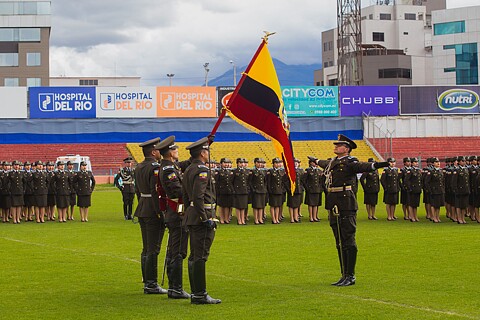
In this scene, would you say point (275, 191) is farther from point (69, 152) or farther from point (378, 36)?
point (378, 36)

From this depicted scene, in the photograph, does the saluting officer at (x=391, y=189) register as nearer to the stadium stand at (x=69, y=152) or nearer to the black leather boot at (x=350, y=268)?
the black leather boot at (x=350, y=268)

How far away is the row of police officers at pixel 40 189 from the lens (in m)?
23.1

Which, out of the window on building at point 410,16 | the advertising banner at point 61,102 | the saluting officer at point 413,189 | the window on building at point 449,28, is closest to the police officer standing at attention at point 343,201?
the saluting officer at point 413,189

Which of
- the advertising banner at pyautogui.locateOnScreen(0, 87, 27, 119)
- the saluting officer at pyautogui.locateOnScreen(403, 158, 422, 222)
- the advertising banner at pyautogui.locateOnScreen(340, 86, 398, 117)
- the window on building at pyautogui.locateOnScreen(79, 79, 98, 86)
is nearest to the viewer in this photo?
the saluting officer at pyautogui.locateOnScreen(403, 158, 422, 222)

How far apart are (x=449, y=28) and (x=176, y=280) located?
7688 centimetres

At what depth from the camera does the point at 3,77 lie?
78.8 metres

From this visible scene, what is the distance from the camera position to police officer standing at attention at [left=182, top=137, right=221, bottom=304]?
9.59 m

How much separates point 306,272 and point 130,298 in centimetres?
303

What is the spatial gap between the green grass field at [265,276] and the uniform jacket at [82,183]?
3.88 meters

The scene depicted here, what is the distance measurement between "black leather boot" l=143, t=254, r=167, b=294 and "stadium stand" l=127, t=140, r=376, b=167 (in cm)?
4225

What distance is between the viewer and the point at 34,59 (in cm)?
7838

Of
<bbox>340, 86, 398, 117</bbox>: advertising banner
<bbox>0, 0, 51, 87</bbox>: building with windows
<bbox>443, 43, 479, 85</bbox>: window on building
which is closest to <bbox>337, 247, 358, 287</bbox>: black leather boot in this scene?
<bbox>340, 86, 398, 117</bbox>: advertising banner

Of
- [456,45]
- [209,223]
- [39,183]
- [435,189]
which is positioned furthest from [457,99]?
[209,223]

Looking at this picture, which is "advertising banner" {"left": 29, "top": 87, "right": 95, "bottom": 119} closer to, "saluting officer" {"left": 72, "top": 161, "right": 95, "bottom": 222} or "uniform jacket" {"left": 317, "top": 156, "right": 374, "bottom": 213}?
"saluting officer" {"left": 72, "top": 161, "right": 95, "bottom": 222}
